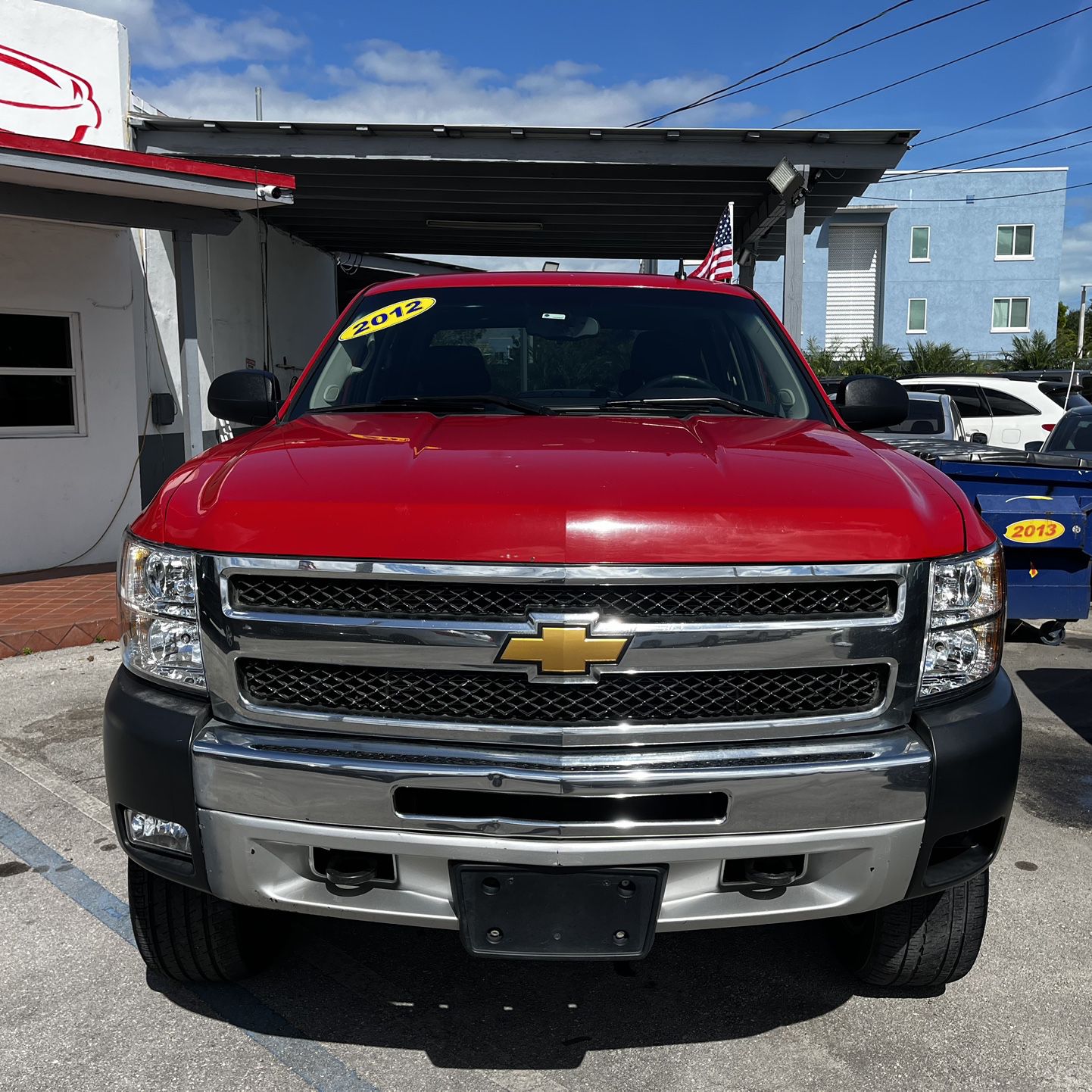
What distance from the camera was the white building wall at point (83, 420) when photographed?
9031 millimetres

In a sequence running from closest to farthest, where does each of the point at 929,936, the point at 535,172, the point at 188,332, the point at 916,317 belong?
the point at 929,936 < the point at 188,332 < the point at 535,172 < the point at 916,317

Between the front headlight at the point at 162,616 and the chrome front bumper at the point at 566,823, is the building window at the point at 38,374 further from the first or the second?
the chrome front bumper at the point at 566,823

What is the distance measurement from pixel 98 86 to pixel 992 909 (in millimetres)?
9665

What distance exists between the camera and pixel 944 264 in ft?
127

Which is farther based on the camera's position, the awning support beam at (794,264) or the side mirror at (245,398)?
the awning support beam at (794,264)

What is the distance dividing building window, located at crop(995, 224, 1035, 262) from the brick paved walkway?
3773cm

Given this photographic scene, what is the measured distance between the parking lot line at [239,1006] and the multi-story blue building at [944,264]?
121ft

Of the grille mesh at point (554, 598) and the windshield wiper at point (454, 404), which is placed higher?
the windshield wiper at point (454, 404)

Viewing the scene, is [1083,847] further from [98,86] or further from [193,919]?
[98,86]

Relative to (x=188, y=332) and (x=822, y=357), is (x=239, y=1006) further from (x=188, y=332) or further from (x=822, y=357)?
(x=822, y=357)

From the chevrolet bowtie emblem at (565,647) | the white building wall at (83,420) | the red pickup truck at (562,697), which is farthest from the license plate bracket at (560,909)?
the white building wall at (83,420)

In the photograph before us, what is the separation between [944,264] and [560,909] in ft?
134

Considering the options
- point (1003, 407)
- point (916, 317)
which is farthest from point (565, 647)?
point (916, 317)

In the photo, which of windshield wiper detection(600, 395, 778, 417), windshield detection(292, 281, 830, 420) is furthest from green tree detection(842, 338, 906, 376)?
windshield wiper detection(600, 395, 778, 417)
